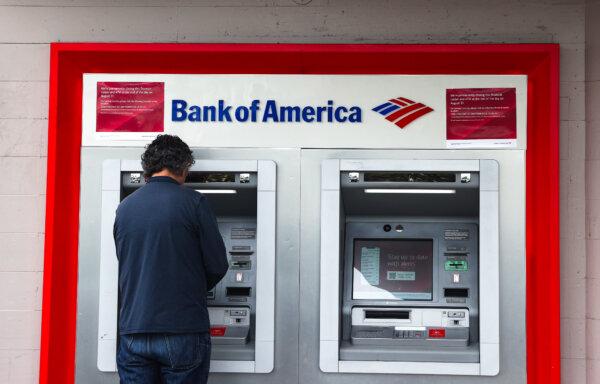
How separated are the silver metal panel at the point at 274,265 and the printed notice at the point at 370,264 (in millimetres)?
381

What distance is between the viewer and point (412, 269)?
13.0ft

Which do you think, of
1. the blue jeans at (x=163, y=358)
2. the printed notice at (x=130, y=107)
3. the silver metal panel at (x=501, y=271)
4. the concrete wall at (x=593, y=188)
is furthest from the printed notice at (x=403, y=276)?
the printed notice at (x=130, y=107)

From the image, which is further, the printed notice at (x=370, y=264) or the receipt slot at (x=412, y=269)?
the printed notice at (x=370, y=264)

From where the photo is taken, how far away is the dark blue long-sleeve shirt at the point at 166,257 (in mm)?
3256

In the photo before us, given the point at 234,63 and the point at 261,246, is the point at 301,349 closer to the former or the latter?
the point at 261,246

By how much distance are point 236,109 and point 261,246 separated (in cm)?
76

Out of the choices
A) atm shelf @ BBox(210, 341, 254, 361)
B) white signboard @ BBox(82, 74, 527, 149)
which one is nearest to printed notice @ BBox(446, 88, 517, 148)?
white signboard @ BBox(82, 74, 527, 149)

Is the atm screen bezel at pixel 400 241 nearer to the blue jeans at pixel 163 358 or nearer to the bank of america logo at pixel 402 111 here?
the bank of america logo at pixel 402 111

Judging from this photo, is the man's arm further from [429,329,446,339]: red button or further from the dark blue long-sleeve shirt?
[429,329,446,339]: red button

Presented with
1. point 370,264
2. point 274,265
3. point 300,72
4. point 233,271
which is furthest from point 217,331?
point 300,72

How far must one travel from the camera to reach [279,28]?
398cm

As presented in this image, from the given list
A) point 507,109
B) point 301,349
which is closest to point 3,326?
point 301,349

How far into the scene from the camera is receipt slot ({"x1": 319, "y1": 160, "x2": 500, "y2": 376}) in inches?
150

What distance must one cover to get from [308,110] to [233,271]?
0.97 m
